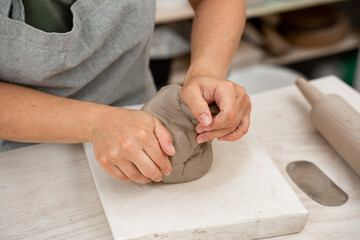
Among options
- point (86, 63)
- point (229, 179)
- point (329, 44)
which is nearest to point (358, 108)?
point (229, 179)

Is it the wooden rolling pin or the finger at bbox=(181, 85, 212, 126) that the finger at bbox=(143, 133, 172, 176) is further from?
the wooden rolling pin

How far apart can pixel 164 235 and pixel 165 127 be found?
212mm

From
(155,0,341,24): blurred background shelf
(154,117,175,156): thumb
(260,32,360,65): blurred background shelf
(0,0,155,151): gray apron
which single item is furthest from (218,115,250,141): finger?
(260,32,360,65): blurred background shelf

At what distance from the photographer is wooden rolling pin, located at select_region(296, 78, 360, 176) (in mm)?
825

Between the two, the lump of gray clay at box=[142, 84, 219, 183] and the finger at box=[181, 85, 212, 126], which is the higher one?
the finger at box=[181, 85, 212, 126]

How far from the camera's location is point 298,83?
3.35 feet

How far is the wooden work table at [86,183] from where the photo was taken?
74 centimetres

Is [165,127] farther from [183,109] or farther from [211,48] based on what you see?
[211,48]

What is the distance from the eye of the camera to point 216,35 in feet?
3.01

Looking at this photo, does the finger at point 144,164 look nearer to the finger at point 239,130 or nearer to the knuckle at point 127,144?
the knuckle at point 127,144

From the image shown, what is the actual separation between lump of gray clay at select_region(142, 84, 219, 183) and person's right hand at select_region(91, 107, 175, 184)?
40 mm

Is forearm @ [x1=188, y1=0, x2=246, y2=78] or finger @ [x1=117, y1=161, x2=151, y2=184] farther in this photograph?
forearm @ [x1=188, y1=0, x2=246, y2=78]

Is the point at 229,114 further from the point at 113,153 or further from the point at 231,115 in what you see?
the point at 113,153

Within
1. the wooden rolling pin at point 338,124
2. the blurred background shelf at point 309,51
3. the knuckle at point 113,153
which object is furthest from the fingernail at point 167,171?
the blurred background shelf at point 309,51
